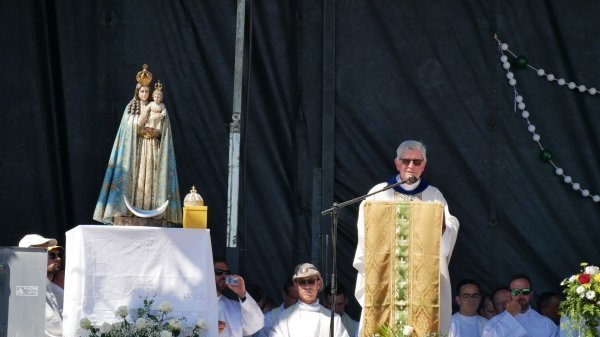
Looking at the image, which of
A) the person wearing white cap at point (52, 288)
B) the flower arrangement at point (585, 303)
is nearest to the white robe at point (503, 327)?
the flower arrangement at point (585, 303)

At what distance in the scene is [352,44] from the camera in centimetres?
1456

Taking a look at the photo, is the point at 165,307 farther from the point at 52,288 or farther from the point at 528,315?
the point at 528,315

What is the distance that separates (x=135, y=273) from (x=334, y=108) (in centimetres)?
311

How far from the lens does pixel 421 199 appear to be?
13367 millimetres

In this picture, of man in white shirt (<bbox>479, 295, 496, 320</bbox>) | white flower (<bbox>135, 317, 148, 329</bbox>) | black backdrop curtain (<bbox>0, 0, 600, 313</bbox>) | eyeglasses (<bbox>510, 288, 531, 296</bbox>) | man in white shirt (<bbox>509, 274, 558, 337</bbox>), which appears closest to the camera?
white flower (<bbox>135, 317, 148, 329</bbox>)

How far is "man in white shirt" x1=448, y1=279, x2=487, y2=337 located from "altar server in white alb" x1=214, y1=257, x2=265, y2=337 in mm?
1831

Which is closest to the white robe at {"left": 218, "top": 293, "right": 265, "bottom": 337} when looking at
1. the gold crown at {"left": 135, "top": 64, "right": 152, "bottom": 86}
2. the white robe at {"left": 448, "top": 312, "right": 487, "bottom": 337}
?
the white robe at {"left": 448, "top": 312, "right": 487, "bottom": 337}

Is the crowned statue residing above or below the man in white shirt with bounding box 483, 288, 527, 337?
above

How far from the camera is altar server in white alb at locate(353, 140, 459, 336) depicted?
1282cm

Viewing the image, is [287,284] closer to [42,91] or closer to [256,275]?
[256,275]

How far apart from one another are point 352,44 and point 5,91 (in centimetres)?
308

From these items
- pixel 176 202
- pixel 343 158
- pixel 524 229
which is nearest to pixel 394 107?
pixel 343 158

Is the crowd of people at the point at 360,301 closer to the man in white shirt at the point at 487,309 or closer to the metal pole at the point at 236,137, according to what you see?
the man in white shirt at the point at 487,309

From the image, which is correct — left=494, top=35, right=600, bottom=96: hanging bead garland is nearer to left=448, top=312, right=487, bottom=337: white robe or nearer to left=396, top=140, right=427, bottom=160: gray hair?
left=396, top=140, right=427, bottom=160: gray hair
